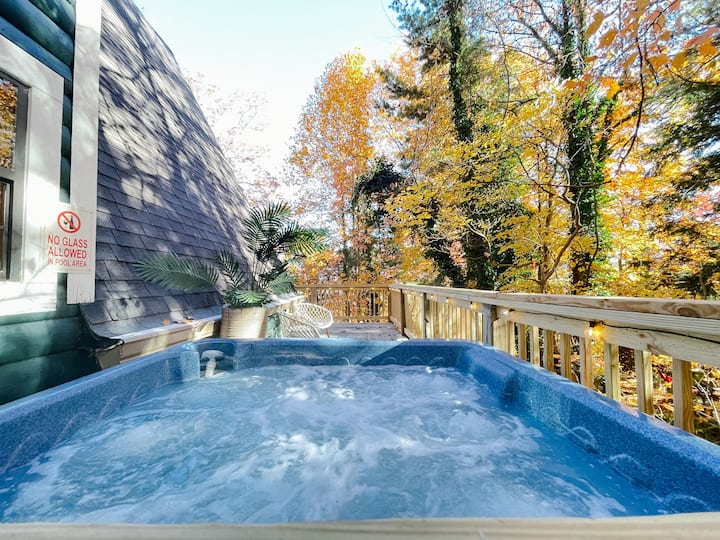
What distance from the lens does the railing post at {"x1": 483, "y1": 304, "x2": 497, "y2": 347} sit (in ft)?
9.09

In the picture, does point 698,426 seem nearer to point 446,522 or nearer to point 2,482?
point 446,522

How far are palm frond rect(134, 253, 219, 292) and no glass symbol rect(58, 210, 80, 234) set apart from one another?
765mm

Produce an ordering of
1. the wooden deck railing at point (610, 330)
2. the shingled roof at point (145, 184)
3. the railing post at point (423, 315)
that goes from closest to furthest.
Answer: the wooden deck railing at point (610, 330)
the shingled roof at point (145, 184)
the railing post at point (423, 315)

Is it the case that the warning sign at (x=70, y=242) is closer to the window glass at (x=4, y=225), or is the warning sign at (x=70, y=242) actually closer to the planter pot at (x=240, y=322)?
the window glass at (x=4, y=225)

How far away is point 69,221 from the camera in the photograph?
1994 millimetres

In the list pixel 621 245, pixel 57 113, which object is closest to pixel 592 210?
pixel 621 245

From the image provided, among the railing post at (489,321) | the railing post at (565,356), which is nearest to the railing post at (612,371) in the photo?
the railing post at (565,356)

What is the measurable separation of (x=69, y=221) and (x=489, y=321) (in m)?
3.06

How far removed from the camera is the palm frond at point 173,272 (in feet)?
→ 9.16

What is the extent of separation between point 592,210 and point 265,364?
217 inches

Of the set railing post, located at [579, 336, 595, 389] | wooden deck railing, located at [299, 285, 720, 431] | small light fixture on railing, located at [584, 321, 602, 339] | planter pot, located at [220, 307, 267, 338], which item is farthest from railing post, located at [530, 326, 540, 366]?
planter pot, located at [220, 307, 267, 338]

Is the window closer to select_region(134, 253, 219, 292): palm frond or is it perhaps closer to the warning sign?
the warning sign

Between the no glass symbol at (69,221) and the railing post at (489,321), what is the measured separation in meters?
3.00

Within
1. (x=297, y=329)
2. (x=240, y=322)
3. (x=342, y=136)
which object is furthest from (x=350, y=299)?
(x=342, y=136)
